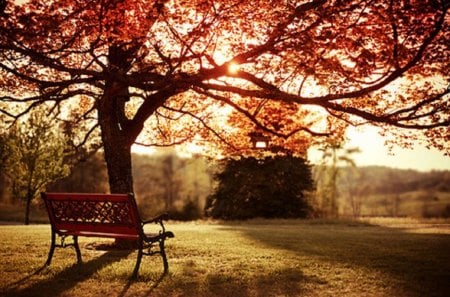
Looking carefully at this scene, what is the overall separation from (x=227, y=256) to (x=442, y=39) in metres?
6.67

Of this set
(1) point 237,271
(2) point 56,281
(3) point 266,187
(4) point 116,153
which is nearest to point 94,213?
(2) point 56,281

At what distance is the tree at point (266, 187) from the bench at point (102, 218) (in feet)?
88.1

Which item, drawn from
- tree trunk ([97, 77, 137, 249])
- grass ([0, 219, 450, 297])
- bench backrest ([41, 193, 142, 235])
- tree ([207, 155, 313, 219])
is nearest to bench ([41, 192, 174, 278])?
bench backrest ([41, 193, 142, 235])

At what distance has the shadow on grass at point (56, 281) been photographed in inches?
280

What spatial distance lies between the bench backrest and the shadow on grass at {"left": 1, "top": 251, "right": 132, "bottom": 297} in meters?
0.73

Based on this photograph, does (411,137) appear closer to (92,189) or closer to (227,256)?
(227,256)

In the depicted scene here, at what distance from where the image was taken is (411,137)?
1303cm

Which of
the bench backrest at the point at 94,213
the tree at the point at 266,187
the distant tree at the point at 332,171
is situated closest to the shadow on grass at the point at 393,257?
the bench backrest at the point at 94,213

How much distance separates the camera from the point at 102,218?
899 cm

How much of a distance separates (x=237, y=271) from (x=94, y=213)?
9.52 ft

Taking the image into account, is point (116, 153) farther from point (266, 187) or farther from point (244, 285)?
point (266, 187)

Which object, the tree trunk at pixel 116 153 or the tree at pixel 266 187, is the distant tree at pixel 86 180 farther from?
the tree trunk at pixel 116 153

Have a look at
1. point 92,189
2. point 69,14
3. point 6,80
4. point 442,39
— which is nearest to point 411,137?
point 442,39

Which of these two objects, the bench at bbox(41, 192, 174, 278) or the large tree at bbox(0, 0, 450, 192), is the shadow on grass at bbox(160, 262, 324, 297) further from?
the large tree at bbox(0, 0, 450, 192)
